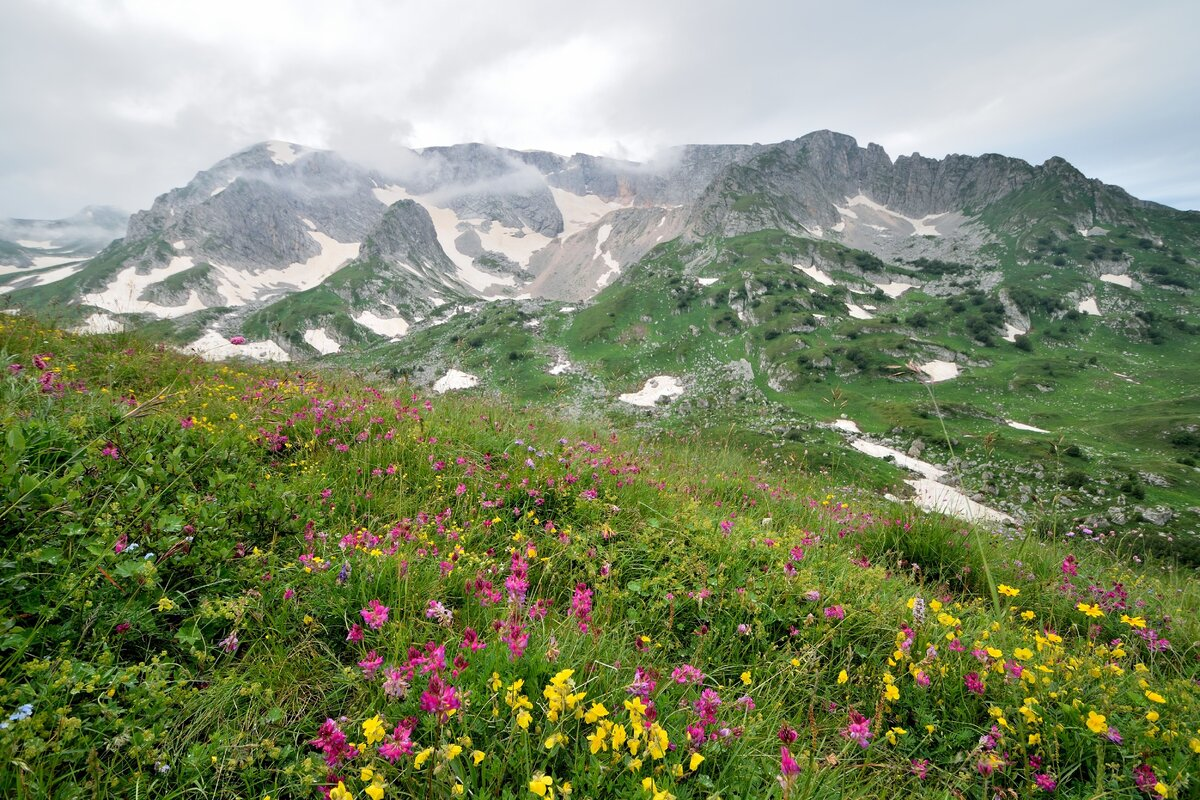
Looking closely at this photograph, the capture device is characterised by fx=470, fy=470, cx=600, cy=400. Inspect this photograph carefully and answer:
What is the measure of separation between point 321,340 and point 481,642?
681 ft

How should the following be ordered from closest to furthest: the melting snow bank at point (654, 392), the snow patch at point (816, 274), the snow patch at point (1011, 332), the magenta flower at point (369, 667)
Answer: the magenta flower at point (369, 667) < the melting snow bank at point (654, 392) < the snow patch at point (1011, 332) < the snow patch at point (816, 274)

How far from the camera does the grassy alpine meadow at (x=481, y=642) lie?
2.01m

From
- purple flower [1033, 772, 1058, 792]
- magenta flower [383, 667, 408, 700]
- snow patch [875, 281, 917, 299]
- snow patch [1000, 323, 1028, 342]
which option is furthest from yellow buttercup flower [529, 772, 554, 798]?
snow patch [875, 281, 917, 299]

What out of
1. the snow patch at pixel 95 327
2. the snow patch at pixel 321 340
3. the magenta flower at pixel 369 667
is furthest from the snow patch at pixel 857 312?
the snow patch at pixel 321 340

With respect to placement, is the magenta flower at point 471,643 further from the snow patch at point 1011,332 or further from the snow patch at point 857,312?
the snow patch at point 1011,332

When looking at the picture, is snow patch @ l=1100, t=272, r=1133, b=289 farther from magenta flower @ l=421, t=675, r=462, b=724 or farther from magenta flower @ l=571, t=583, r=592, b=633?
magenta flower @ l=421, t=675, r=462, b=724

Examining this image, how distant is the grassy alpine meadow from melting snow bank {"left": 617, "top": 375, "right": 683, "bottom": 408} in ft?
320

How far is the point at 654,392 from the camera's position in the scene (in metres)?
109

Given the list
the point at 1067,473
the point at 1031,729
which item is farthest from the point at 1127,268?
→ the point at 1031,729

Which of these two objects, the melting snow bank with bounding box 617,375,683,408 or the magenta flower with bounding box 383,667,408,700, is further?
the melting snow bank with bounding box 617,375,683,408

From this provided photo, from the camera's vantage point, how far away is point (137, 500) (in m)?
3.10

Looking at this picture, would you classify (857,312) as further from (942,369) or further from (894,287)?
(894,287)

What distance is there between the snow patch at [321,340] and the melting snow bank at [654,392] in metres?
128

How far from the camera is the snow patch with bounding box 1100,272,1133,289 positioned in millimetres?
157625
